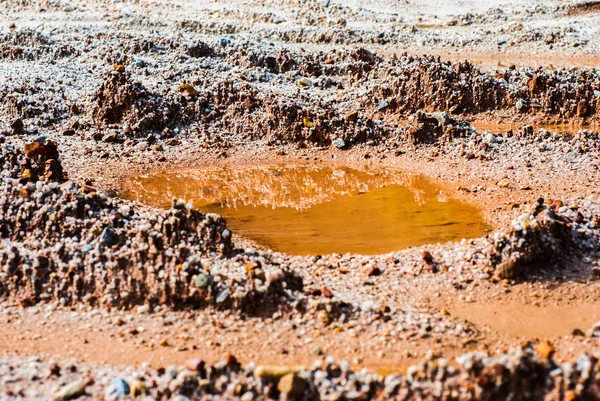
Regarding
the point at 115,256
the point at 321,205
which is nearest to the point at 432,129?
the point at 321,205

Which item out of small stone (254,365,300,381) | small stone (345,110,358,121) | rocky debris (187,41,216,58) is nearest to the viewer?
small stone (254,365,300,381)

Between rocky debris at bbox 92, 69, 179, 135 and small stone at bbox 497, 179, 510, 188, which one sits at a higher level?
rocky debris at bbox 92, 69, 179, 135

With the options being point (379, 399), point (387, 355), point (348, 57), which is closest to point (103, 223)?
point (387, 355)

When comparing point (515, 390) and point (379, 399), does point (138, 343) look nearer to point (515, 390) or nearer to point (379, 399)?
point (379, 399)

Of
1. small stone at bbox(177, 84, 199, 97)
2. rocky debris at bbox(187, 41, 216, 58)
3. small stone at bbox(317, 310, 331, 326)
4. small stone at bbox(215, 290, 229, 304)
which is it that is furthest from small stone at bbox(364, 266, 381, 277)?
rocky debris at bbox(187, 41, 216, 58)

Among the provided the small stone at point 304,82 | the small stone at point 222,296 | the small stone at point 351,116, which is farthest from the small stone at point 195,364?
the small stone at point 304,82

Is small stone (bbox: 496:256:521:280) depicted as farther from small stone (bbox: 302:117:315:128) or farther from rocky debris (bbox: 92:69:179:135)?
rocky debris (bbox: 92:69:179:135)

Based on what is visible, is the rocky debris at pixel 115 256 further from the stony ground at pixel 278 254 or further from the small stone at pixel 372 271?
the small stone at pixel 372 271

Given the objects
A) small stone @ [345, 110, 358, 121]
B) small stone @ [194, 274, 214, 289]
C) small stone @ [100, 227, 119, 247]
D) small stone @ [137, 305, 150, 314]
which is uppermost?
small stone @ [345, 110, 358, 121]
